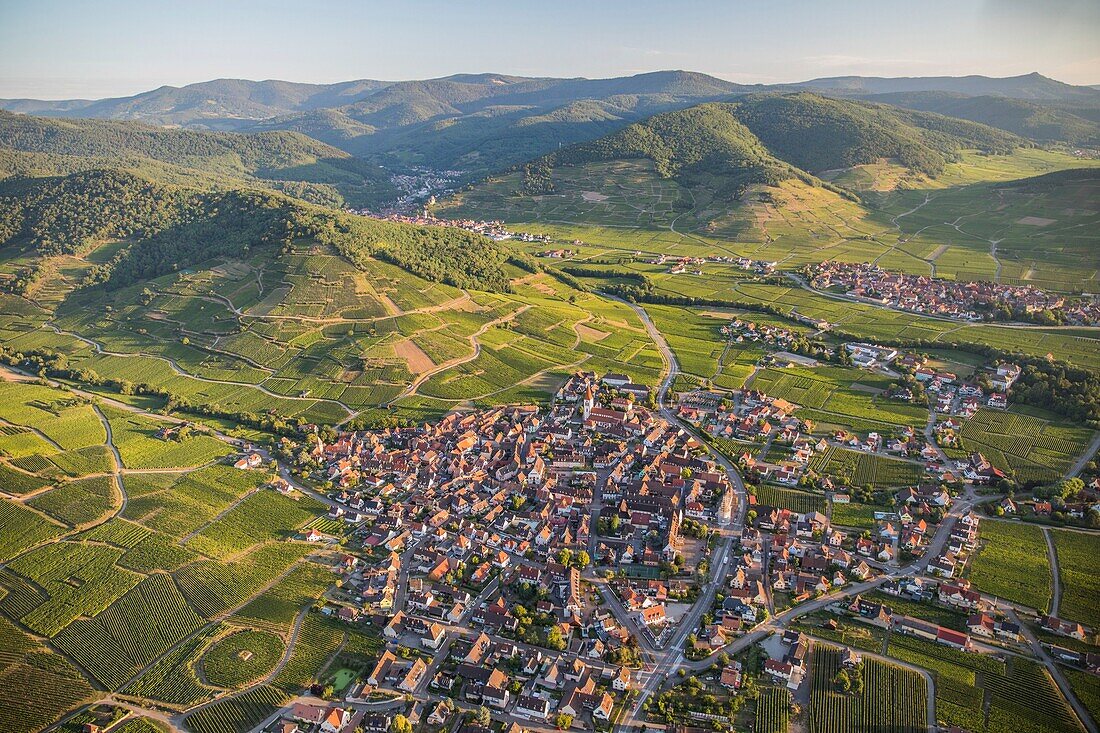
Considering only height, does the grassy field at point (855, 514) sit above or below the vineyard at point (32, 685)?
above

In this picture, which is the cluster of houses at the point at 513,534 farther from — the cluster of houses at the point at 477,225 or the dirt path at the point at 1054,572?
the cluster of houses at the point at 477,225

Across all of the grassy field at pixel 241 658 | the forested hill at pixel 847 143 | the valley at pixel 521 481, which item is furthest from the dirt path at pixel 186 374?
the forested hill at pixel 847 143

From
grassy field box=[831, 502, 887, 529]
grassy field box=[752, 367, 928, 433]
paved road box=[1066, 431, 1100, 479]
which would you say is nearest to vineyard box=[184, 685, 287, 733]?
grassy field box=[831, 502, 887, 529]

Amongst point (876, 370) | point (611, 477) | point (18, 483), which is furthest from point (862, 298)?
point (18, 483)

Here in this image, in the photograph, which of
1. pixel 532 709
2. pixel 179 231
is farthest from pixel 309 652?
pixel 179 231

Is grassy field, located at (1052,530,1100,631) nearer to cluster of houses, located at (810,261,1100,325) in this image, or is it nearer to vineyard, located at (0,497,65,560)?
cluster of houses, located at (810,261,1100,325)

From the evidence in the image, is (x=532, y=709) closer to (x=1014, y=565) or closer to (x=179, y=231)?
(x=1014, y=565)

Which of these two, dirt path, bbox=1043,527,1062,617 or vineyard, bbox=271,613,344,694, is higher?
dirt path, bbox=1043,527,1062,617
